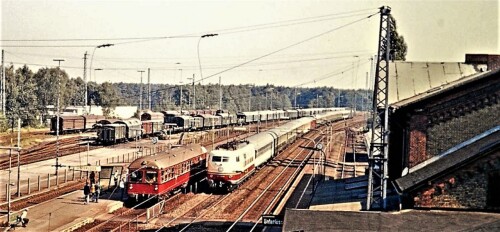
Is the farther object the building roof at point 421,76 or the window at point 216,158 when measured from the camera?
the window at point 216,158

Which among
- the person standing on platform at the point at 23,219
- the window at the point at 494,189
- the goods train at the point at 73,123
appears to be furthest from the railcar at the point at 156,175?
the goods train at the point at 73,123

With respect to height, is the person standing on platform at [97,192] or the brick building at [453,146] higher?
the brick building at [453,146]

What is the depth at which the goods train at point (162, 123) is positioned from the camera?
234 ft

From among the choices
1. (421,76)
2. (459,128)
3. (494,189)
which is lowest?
(494,189)

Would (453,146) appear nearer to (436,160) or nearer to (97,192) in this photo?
(436,160)

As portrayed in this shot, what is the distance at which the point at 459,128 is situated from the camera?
86.6 feet

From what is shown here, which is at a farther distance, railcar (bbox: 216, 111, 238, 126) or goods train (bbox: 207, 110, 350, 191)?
railcar (bbox: 216, 111, 238, 126)

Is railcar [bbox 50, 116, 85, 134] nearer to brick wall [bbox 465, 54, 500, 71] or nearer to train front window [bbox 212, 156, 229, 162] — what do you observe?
train front window [bbox 212, 156, 229, 162]

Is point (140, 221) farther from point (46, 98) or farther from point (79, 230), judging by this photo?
point (46, 98)

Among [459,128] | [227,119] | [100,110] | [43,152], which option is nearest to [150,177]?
[459,128]

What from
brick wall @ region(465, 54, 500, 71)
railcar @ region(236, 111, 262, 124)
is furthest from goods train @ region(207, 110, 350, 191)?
railcar @ region(236, 111, 262, 124)

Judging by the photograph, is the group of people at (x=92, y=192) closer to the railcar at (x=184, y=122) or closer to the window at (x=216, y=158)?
the window at (x=216, y=158)

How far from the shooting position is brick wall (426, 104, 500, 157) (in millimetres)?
26016

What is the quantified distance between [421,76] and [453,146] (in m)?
11.1
